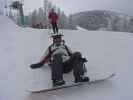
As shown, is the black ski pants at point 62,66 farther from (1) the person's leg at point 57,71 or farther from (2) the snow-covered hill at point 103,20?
(2) the snow-covered hill at point 103,20

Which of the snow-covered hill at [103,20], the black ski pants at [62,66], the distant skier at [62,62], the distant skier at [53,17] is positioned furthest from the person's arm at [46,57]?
the snow-covered hill at [103,20]

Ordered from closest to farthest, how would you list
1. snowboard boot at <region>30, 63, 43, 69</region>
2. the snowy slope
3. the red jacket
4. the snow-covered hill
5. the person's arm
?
1. the snowy slope
2. the person's arm
3. snowboard boot at <region>30, 63, 43, 69</region>
4. the red jacket
5. the snow-covered hill

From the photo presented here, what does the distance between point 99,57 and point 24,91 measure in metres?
1.35

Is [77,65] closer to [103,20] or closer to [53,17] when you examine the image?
[53,17]

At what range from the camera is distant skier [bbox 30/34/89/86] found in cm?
319

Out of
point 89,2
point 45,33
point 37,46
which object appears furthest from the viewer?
point 89,2

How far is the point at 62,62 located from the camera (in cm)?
331

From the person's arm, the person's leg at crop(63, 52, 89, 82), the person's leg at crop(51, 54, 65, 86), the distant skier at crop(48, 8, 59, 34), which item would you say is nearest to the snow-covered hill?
the distant skier at crop(48, 8, 59, 34)

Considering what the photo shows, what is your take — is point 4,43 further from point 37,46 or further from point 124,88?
point 124,88

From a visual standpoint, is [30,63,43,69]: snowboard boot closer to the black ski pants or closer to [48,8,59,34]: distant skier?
the black ski pants

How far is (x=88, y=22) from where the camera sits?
608cm

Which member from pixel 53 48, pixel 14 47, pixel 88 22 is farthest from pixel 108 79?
pixel 88 22

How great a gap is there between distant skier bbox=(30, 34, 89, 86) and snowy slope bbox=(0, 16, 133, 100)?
188 millimetres

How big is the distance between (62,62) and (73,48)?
1.13 m
